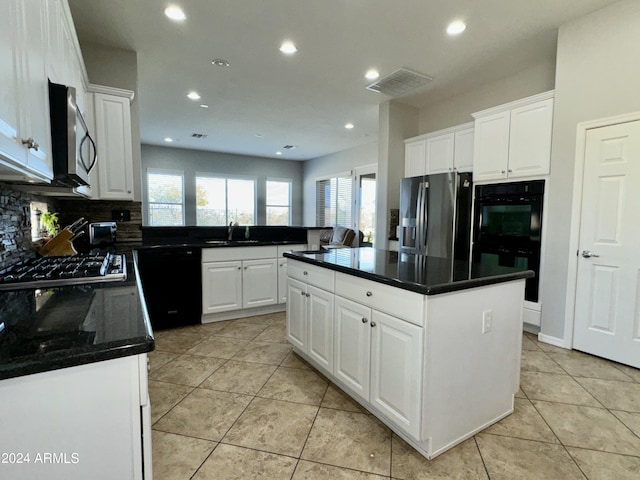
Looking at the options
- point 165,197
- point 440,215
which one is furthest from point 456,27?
point 165,197

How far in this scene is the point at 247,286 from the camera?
147 inches

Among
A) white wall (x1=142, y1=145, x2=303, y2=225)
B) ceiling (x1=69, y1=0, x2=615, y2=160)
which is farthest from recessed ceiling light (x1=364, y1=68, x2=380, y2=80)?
white wall (x1=142, y1=145, x2=303, y2=225)

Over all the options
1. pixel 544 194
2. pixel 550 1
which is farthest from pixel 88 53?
pixel 544 194

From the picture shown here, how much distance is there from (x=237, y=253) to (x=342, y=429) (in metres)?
2.30

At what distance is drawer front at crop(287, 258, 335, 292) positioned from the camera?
7.04 ft

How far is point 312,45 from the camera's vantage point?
10.1 ft

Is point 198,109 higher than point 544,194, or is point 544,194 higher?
point 198,109

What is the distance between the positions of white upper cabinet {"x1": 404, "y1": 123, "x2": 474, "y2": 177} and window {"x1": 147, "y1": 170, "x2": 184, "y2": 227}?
5.50m

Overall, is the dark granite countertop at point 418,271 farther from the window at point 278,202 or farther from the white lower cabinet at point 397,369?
the window at point 278,202

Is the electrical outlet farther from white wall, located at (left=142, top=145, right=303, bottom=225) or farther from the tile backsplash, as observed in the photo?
white wall, located at (left=142, top=145, right=303, bottom=225)

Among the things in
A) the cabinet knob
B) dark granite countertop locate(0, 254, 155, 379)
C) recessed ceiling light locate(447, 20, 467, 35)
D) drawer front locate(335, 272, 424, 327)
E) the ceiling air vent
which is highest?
recessed ceiling light locate(447, 20, 467, 35)

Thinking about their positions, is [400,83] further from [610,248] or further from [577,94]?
[610,248]

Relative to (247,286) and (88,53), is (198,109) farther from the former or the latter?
(247,286)

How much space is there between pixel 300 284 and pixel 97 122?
2238mm
